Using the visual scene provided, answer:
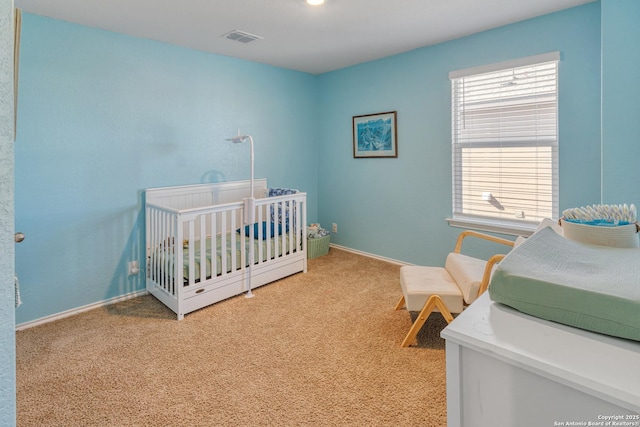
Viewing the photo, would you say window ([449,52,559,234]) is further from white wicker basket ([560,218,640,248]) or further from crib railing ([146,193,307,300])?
white wicker basket ([560,218,640,248])

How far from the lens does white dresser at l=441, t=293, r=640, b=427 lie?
1.77 ft

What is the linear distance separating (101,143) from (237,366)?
2100 mm

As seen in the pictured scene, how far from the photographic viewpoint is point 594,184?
259 centimetres

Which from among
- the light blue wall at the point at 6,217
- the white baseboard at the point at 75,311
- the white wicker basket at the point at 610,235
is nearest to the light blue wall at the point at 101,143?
the white baseboard at the point at 75,311

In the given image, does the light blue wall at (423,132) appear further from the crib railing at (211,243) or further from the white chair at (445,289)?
the white chair at (445,289)

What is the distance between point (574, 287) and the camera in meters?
0.68

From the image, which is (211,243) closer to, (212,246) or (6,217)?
(212,246)

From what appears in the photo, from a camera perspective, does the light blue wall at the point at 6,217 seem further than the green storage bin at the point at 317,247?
No

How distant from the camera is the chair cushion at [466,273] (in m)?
2.15

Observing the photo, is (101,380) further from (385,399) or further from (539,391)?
(539,391)

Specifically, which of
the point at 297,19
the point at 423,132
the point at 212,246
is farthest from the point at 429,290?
the point at 297,19

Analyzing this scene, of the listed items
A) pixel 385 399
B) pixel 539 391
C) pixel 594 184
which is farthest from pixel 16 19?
pixel 594 184

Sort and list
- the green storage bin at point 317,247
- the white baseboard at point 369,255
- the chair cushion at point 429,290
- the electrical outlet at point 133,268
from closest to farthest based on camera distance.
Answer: the chair cushion at point 429,290 → the electrical outlet at point 133,268 → the white baseboard at point 369,255 → the green storage bin at point 317,247

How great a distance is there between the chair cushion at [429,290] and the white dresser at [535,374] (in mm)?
1554
